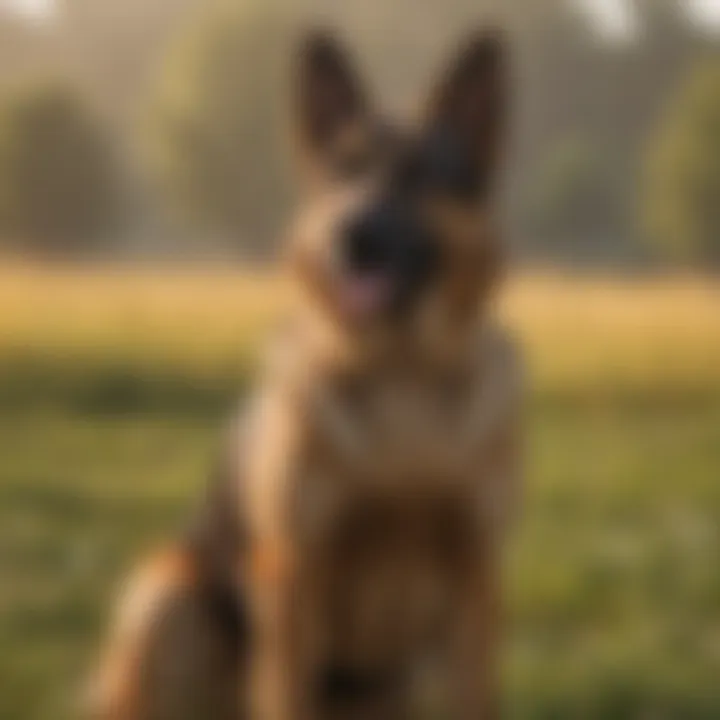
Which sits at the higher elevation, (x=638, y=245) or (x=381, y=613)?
(x=638, y=245)

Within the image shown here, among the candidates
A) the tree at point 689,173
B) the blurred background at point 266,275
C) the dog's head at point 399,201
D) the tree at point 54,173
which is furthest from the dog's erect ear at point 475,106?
the tree at point 54,173

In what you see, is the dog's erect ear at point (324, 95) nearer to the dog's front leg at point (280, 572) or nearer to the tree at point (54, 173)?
the dog's front leg at point (280, 572)

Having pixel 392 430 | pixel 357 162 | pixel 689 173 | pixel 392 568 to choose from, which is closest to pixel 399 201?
pixel 357 162

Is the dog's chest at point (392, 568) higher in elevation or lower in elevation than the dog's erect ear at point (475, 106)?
lower

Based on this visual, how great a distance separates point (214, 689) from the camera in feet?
3.95

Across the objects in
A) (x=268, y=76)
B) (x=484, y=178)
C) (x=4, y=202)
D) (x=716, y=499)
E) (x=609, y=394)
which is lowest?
(x=716, y=499)

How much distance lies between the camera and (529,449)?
1.37 m

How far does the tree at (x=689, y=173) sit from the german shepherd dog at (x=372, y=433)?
342 mm

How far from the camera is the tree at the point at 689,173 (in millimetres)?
1377

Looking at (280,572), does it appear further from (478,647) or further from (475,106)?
(475,106)

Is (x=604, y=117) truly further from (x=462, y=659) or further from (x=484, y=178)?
(x=462, y=659)

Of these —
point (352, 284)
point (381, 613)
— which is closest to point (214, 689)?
point (381, 613)

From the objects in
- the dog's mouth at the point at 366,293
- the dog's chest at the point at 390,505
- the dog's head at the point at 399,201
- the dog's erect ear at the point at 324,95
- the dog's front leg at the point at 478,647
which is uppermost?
the dog's erect ear at the point at 324,95

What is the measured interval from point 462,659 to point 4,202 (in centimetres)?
73
